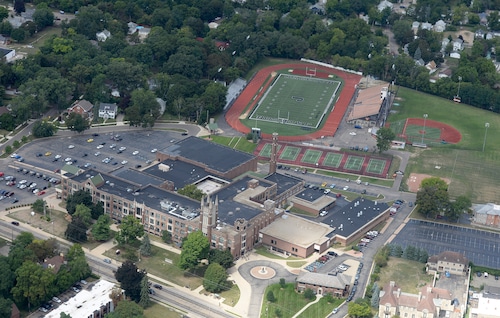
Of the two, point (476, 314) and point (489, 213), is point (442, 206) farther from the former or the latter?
point (476, 314)

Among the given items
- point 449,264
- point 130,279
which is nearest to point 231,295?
point 130,279

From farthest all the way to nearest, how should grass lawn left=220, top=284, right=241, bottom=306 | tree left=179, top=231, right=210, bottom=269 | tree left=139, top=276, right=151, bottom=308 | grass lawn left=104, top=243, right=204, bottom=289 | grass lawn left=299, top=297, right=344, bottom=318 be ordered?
tree left=179, top=231, right=210, bottom=269 → grass lawn left=104, top=243, right=204, bottom=289 → grass lawn left=220, top=284, right=241, bottom=306 → grass lawn left=299, top=297, right=344, bottom=318 → tree left=139, top=276, right=151, bottom=308

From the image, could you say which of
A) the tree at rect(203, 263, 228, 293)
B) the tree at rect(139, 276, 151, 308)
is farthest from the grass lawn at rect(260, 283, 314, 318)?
the tree at rect(139, 276, 151, 308)

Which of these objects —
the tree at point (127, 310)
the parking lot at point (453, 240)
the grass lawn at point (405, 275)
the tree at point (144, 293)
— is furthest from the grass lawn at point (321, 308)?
the tree at point (127, 310)

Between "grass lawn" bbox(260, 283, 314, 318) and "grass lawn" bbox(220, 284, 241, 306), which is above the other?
"grass lawn" bbox(260, 283, 314, 318)

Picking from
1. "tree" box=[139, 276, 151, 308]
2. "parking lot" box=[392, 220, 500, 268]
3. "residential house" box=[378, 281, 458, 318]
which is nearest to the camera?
"residential house" box=[378, 281, 458, 318]

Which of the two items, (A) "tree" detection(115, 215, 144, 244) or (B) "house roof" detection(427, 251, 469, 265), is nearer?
(B) "house roof" detection(427, 251, 469, 265)

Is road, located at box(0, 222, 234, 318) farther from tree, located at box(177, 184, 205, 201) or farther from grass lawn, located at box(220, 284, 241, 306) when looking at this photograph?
tree, located at box(177, 184, 205, 201)

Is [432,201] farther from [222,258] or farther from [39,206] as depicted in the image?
[39,206]
